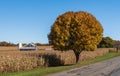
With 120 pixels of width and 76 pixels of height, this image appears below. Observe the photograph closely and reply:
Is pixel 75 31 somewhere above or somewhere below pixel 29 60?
above

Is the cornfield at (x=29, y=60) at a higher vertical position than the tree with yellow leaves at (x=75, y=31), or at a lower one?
lower

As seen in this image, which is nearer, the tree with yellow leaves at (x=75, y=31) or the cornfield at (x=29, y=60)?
the cornfield at (x=29, y=60)

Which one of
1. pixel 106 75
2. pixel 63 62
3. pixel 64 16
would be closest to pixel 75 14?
pixel 64 16

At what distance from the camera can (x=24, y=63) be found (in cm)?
3956

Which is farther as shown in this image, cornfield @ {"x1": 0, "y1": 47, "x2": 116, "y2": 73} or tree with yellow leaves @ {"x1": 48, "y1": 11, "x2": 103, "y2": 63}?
tree with yellow leaves @ {"x1": 48, "y1": 11, "x2": 103, "y2": 63}

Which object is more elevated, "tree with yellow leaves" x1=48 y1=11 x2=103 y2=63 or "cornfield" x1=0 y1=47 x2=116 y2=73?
"tree with yellow leaves" x1=48 y1=11 x2=103 y2=63

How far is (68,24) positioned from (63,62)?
7.03 metres

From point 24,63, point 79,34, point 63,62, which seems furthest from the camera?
point 63,62

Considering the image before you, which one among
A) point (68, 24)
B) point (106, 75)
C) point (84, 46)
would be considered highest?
point (68, 24)

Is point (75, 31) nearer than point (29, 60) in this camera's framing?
No

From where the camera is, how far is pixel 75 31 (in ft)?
150

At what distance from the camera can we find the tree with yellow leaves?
4553 centimetres

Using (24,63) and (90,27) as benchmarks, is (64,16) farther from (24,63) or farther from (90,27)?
(24,63)

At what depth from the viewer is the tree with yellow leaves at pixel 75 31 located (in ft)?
149
